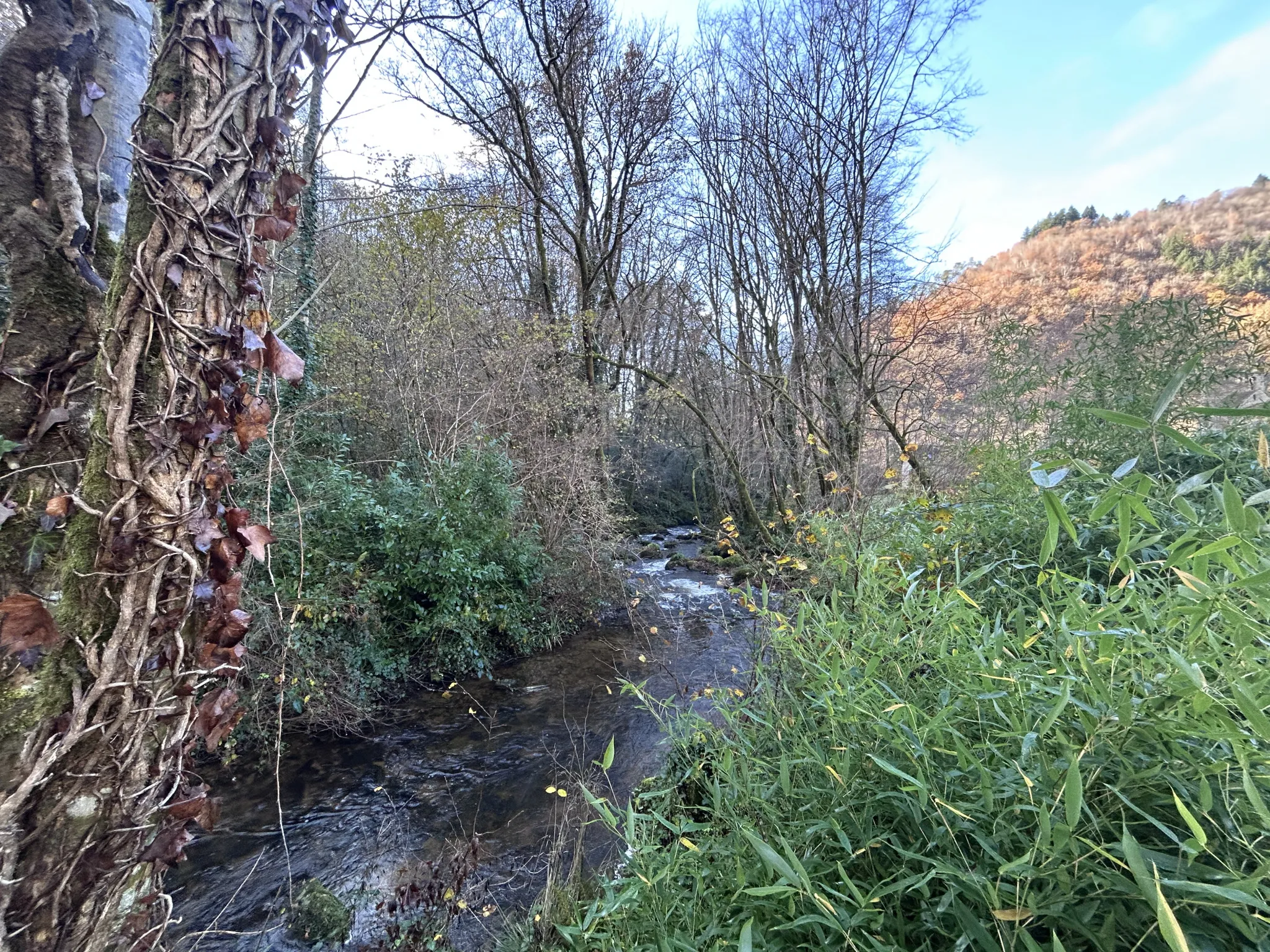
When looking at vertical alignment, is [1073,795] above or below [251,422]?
below

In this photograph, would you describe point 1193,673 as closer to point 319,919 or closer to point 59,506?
point 59,506

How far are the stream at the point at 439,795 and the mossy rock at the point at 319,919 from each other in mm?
49

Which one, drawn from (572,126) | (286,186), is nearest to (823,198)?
(572,126)

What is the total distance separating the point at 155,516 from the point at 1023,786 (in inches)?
67.4

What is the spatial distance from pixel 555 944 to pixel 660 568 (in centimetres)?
818

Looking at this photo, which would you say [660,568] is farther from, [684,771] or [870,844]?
[870,844]

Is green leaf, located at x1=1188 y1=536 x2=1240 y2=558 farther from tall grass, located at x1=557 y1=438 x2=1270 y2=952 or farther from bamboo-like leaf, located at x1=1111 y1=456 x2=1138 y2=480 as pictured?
bamboo-like leaf, located at x1=1111 y1=456 x2=1138 y2=480

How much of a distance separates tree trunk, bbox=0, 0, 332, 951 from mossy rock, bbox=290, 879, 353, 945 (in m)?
2.41

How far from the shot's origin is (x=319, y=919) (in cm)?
279

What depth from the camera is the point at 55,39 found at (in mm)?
985

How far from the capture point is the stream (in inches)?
118

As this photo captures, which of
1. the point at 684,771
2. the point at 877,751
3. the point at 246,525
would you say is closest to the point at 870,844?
the point at 877,751

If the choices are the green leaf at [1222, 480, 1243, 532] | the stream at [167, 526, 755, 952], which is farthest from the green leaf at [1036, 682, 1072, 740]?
the stream at [167, 526, 755, 952]

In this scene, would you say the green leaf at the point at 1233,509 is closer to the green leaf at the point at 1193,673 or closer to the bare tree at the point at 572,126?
the green leaf at the point at 1193,673
